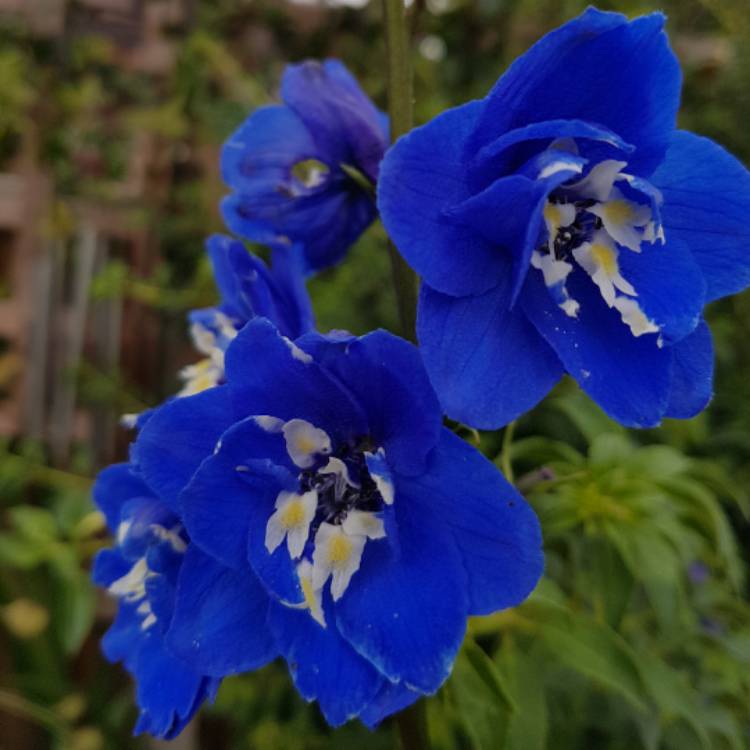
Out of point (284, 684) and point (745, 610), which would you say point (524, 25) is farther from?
point (284, 684)

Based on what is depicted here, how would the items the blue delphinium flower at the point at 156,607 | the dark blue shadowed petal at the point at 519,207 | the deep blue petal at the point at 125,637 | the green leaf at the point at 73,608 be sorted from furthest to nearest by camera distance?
the green leaf at the point at 73,608 → the deep blue petal at the point at 125,637 → the blue delphinium flower at the point at 156,607 → the dark blue shadowed petal at the point at 519,207

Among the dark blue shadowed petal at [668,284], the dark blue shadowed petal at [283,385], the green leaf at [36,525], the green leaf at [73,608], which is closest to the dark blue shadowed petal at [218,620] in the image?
the dark blue shadowed petal at [283,385]

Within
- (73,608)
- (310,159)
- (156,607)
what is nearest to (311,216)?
(310,159)

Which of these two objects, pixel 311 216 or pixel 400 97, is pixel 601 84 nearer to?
pixel 400 97

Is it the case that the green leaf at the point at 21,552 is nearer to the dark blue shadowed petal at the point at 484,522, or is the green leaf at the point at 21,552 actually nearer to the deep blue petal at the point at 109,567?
the deep blue petal at the point at 109,567

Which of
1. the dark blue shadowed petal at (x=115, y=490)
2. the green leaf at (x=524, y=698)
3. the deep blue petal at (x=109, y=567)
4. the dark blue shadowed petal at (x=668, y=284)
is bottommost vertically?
the green leaf at (x=524, y=698)

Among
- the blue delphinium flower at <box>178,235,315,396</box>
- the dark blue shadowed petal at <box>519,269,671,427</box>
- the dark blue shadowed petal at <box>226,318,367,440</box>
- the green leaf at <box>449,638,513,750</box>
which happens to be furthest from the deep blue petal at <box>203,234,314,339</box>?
the green leaf at <box>449,638,513,750</box>

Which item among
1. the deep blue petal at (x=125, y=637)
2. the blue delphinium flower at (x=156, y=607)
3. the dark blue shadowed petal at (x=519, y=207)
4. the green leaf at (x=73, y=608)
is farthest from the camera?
the green leaf at (x=73, y=608)
